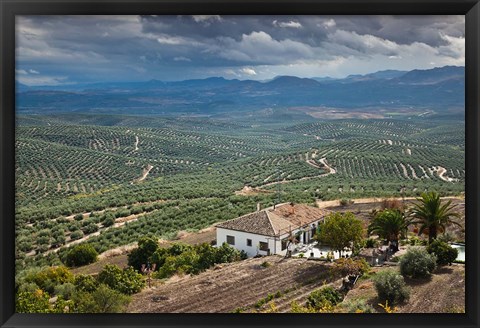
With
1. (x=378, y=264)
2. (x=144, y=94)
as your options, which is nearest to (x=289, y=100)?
(x=144, y=94)

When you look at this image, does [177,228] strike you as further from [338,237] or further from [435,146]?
[435,146]

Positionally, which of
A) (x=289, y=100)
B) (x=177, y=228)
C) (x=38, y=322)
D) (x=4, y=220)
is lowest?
(x=177, y=228)

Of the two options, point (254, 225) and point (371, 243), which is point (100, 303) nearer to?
point (371, 243)

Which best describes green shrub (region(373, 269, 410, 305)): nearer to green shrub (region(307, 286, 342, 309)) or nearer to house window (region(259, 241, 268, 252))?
green shrub (region(307, 286, 342, 309))

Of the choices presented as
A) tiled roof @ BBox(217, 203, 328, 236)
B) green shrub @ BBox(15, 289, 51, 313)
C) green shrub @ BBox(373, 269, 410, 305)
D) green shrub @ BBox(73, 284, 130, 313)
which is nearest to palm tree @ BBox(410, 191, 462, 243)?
green shrub @ BBox(373, 269, 410, 305)

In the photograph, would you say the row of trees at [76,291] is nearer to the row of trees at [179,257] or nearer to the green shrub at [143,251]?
the row of trees at [179,257]
